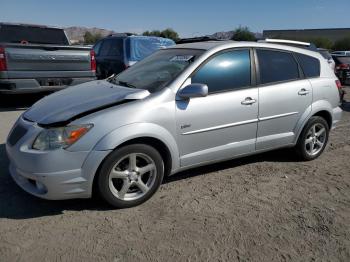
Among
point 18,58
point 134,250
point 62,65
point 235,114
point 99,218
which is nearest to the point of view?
point 134,250

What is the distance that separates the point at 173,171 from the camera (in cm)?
413

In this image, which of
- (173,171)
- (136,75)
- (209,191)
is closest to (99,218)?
(173,171)

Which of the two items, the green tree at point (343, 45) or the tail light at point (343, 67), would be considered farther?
the green tree at point (343, 45)

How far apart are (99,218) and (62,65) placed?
5.44 meters

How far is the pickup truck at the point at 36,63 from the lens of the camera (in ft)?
24.8

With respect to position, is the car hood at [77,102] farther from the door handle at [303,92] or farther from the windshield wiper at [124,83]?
the door handle at [303,92]

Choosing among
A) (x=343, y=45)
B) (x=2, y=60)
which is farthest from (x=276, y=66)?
(x=343, y=45)

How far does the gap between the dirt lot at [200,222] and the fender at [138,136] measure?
0.54m

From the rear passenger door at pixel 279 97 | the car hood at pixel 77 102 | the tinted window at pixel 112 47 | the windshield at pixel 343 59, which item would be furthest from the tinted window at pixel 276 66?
the windshield at pixel 343 59

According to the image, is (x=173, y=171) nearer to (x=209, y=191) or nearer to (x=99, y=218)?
(x=209, y=191)

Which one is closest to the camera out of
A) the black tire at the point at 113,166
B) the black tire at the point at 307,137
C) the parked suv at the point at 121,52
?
the black tire at the point at 113,166

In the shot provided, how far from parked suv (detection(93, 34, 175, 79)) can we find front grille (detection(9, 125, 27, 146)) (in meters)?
5.58

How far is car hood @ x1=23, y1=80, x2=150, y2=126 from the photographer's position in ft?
11.8

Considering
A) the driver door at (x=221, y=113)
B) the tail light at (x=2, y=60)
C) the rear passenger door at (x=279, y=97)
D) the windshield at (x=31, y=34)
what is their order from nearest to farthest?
the driver door at (x=221, y=113) → the rear passenger door at (x=279, y=97) → the tail light at (x=2, y=60) → the windshield at (x=31, y=34)
